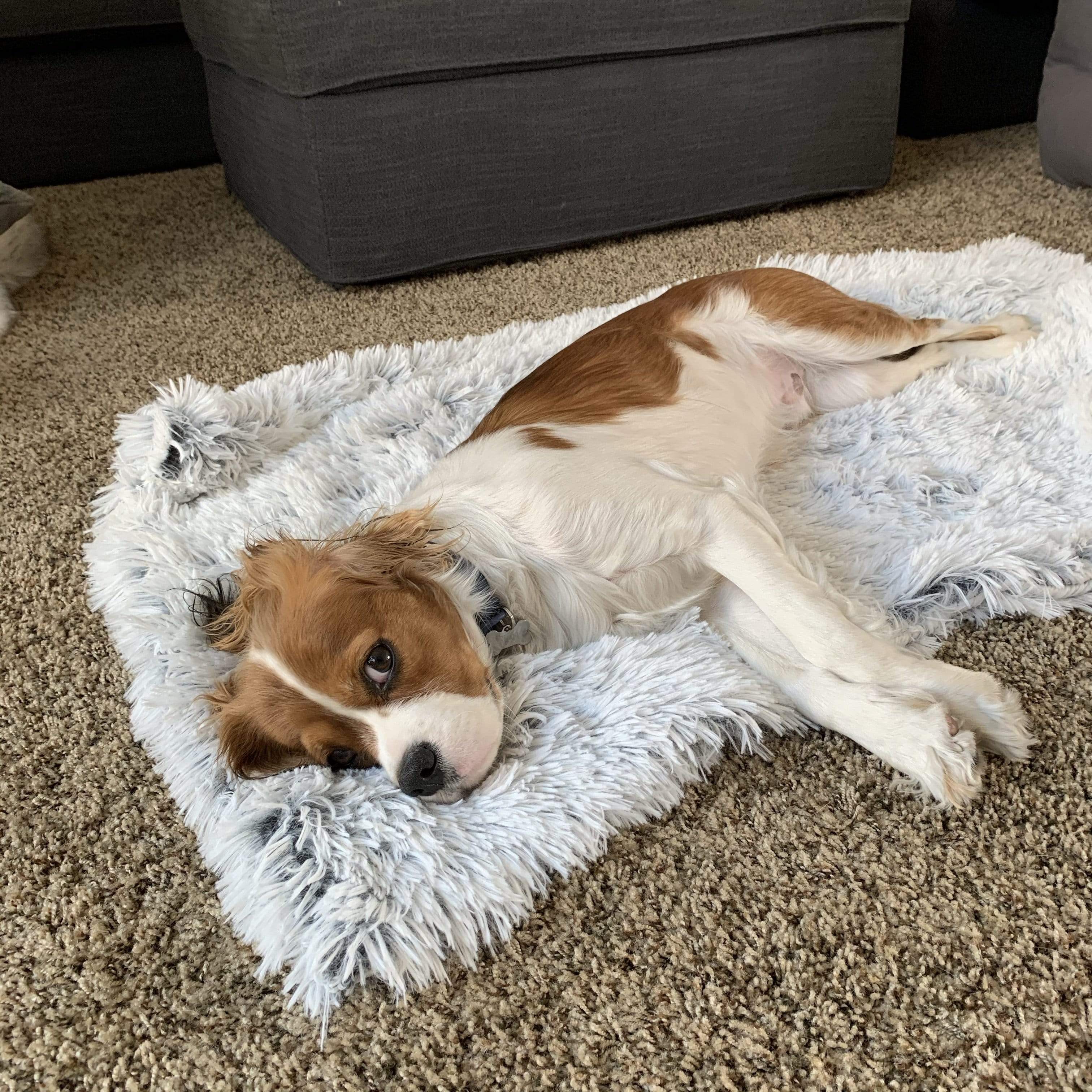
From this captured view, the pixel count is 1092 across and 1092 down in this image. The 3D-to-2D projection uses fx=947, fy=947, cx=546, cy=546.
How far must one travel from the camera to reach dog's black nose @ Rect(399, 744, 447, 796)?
3.92 ft

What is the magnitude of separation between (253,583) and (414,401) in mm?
859

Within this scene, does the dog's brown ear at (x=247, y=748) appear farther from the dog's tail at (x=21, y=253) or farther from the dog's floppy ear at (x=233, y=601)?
the dog's tail at (x=21, y=253)

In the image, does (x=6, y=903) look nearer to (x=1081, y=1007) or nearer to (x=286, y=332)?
(x=1081, y=1007)

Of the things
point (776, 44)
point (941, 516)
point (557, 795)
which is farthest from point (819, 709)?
point (776, 44)

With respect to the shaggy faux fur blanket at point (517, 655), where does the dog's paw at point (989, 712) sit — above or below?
above

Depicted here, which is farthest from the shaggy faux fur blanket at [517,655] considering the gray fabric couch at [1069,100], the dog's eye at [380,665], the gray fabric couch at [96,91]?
the gray fabric couch at [96,91]

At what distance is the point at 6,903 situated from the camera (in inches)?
47.9

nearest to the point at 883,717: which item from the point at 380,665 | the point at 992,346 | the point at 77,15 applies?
the point at 380,665

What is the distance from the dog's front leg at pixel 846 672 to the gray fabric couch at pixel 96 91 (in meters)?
3.57

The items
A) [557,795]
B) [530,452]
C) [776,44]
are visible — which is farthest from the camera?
[776,44]

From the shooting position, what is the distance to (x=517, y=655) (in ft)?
4.75

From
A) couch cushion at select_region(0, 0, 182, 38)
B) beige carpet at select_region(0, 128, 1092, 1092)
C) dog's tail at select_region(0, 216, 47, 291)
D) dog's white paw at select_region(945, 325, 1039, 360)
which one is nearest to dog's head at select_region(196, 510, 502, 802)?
beige carpet at select_region(0, 128, 1092, 1092)

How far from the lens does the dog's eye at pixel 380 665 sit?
1.24 m

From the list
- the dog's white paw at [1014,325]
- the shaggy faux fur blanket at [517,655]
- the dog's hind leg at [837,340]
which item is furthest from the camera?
the dog's white paw at [1014,325]
